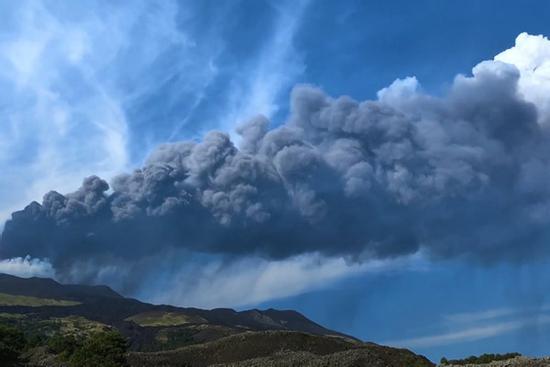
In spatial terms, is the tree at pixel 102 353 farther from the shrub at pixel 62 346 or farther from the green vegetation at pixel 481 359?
the green vegetation at pixel 481 359

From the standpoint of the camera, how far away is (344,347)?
144875mm

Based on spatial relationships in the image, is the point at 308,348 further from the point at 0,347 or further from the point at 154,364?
the point at 0,347

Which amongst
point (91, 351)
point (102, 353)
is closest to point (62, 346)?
point (91, 351)

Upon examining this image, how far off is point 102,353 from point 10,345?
1550 cm

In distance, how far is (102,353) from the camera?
106000 mm

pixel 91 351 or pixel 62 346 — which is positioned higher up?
pixel 62 346

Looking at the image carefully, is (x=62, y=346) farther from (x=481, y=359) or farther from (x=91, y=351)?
(x=481, y=359)

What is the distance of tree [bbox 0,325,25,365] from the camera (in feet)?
316

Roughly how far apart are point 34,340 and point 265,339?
62.0 m

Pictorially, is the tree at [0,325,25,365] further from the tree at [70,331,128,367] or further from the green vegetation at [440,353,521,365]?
the green vegetation at [440,353,521,365]

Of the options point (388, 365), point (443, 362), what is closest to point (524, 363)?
point (443, 362)

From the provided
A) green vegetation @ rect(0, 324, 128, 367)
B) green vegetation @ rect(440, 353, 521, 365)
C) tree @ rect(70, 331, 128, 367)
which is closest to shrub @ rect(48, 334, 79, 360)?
green vegetation @ rect(0, 324, 128, 367)

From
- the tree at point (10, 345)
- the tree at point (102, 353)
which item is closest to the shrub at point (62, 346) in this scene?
the tree at point (10, 345)

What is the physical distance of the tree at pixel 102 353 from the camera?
101688mm
